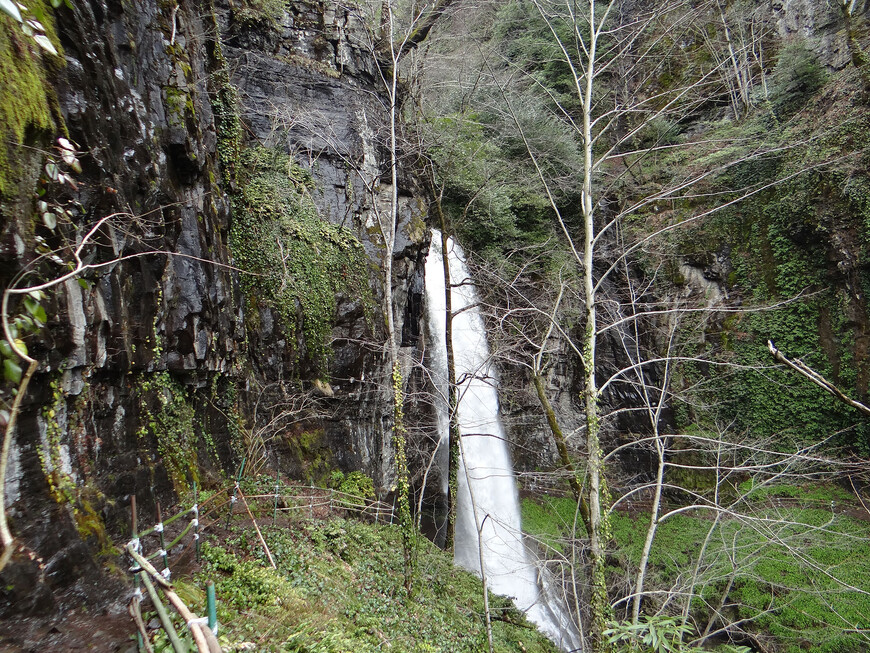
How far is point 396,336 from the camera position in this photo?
9312 mm

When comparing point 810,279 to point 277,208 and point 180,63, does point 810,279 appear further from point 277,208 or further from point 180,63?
point 180,63

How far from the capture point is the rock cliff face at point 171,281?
352 cm

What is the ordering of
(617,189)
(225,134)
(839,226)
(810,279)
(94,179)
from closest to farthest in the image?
(94,179)
(225,134)
(839,226)
(810,279)
(617,189)

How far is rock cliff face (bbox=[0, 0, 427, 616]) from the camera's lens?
352 cm

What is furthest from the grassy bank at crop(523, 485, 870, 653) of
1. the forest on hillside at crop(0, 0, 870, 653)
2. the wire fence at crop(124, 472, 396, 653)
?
the wire fence at crop(124, 472, 396, 653)

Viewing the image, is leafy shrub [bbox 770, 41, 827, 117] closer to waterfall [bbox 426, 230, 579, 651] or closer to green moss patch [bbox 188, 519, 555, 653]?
waterfall [bbox 426, 230, 579, 651]

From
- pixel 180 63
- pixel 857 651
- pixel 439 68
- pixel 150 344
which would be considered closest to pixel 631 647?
pixel 150 344

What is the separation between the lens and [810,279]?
11.2 m

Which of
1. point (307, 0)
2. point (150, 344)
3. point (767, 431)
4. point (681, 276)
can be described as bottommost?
point (767, 431)

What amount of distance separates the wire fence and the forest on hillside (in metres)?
0.05

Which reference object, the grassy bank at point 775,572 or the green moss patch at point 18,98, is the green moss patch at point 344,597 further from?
the green moss patch at point 18,98

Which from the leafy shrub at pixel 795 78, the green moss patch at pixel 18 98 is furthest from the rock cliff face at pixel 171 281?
the leafy shrub at pixel 795 78

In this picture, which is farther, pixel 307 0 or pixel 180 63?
pixel 307 0

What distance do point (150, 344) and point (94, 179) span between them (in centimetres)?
199
